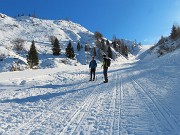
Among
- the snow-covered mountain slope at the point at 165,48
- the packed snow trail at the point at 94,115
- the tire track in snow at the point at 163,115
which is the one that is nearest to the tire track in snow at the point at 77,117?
the packed snow trail at the point at 94,115

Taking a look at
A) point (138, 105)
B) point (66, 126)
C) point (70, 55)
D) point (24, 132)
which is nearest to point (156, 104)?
point (138, 105)

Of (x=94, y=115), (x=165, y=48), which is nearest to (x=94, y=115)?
(x=94, y=115)

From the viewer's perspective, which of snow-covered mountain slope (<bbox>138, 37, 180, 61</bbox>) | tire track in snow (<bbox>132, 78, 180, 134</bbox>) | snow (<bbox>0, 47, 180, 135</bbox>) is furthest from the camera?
snow-covered mountain slope (<bbox>138, 37, 180, 61</bbox>)

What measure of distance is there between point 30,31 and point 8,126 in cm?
14803

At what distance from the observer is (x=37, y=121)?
7.90 meters

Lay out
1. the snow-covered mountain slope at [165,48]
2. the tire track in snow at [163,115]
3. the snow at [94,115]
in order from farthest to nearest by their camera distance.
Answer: the snow-covered mountain slope at [165,48]
the snow at [94,115]
the tire track in snow at [163,115]

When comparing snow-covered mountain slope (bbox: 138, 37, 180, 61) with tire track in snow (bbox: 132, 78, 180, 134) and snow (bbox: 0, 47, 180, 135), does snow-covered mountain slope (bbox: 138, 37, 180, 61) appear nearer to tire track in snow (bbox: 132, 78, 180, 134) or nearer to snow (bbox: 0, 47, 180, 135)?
snow (bbox: 0, 47, 180, 135)

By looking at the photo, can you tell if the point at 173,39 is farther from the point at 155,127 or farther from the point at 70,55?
the point at 155,127

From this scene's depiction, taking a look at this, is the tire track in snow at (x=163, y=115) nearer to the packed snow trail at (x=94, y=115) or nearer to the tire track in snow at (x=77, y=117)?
the packed snow trail at (x=94, y=115)

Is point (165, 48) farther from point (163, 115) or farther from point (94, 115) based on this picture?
point (94, 115)

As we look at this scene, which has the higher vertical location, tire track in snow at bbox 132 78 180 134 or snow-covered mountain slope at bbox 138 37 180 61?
snow-covered mountain slope at bbox 138 37 180 61

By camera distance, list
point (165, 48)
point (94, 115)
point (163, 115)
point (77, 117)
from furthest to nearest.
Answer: point (165, 48), point (94, 115), point (77, 117), point (163, 115)

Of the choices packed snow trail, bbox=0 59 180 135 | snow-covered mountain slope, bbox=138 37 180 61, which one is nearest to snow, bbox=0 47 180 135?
packed snow trail, bbox=0 59 180 135

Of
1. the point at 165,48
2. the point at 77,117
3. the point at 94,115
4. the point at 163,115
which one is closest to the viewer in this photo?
the point at 163,115
